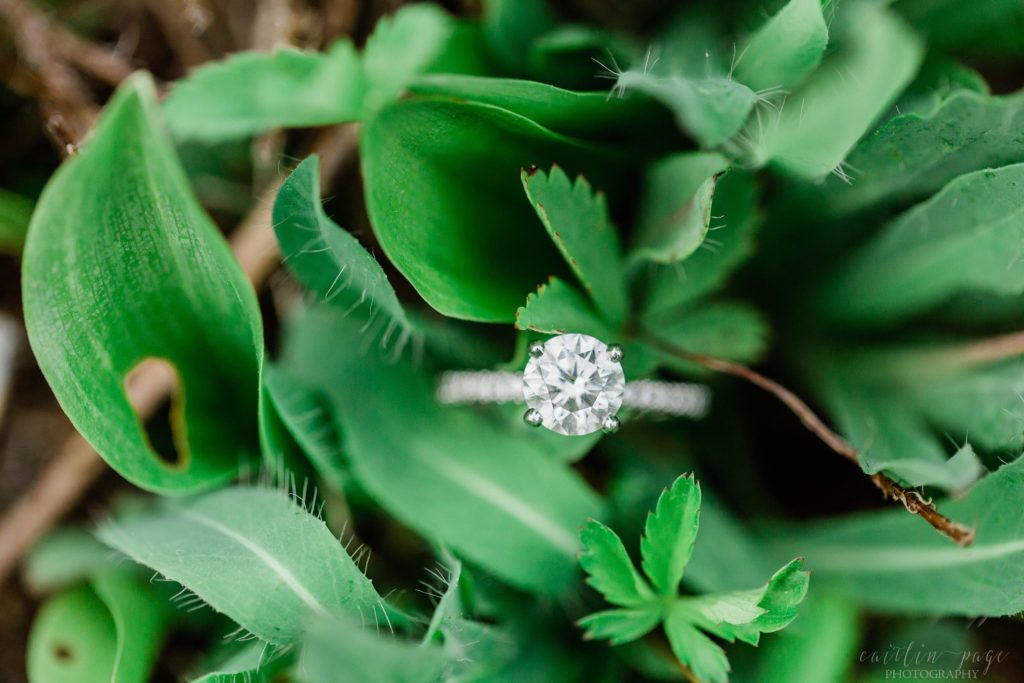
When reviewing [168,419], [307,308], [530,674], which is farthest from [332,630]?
[168,419]

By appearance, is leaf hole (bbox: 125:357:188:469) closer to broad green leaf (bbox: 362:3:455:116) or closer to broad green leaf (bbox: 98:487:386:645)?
broad green leaf (bbox: 98:487:386:645)

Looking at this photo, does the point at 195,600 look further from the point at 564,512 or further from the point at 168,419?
the point at 564,512

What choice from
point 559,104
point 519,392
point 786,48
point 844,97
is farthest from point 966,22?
point 519,392

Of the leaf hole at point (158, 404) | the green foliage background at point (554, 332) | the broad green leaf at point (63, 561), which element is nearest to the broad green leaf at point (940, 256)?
the green foliage background at point (554, 332)

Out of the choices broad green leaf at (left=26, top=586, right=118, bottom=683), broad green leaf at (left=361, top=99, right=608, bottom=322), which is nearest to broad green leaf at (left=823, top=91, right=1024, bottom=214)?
broad green leaf at (left=361, top=99, right=608, bottom=322)

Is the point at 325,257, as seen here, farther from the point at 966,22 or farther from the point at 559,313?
the point at 966,22

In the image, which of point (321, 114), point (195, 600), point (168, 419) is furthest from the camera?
point (168, 419)
